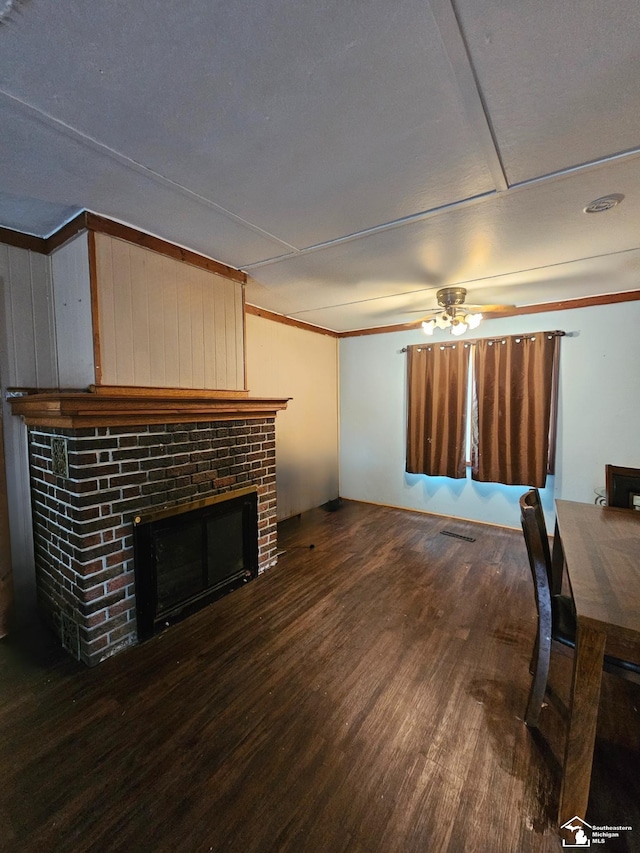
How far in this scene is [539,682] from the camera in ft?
4.79

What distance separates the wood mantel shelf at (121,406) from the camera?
168cm

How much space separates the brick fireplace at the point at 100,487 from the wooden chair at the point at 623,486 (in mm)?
2701

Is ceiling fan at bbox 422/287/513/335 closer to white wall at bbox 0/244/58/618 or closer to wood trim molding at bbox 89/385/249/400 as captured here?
wood trim molding at bbox 89/385/249/400

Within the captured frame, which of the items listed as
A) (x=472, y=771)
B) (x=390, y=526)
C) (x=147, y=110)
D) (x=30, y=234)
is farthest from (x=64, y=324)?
(x=390, y=526)

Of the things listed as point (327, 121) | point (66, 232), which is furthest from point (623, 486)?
point (66, 232)

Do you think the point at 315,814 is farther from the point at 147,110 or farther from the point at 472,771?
the point at 147,110

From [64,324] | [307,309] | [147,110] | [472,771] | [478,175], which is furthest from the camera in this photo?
[307,309]

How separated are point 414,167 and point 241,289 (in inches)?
62.2

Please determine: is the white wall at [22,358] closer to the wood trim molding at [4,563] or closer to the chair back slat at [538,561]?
the wood trim molding at [4,563]

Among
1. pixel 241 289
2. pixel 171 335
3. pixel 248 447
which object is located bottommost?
pixel 248 447

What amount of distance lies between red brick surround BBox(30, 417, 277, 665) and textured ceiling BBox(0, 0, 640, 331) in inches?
47.9

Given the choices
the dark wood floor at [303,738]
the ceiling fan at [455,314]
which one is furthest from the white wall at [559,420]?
the dark wood floor at [303,738]

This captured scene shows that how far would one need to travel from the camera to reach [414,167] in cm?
141

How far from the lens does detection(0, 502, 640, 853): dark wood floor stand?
114 cm
